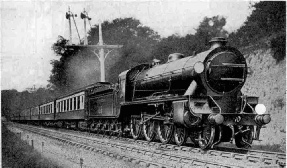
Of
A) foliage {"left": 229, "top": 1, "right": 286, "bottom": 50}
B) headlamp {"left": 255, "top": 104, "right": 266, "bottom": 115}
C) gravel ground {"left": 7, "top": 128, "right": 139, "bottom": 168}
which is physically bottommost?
gravel ground {"left": 7, "top": 128, "right": 139, "bottom": 168}

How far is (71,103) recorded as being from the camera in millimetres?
22578

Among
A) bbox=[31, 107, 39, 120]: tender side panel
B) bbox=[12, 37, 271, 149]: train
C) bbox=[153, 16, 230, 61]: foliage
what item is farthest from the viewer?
bbox=[31, 107, 39, 120]: tender side panel

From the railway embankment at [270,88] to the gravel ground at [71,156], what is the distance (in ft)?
21.5

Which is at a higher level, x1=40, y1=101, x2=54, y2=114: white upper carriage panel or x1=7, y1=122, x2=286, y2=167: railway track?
x1=40, y1=101, x2=54, y2=114: white upper carriage panel

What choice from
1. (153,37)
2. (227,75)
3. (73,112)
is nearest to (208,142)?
(227,75)

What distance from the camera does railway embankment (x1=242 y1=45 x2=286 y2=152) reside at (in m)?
15.1

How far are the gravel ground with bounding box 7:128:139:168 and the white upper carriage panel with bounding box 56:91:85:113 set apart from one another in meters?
3.14

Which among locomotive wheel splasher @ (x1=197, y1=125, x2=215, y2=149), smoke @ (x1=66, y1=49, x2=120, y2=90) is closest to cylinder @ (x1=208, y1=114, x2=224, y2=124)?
locomotive wheel splasher @ (x1=197, y1=125, x2=215, y2=149)

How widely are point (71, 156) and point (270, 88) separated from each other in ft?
36.9

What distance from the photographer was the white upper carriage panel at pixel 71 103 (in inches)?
782

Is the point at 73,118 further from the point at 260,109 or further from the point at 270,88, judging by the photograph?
the point at 260,109

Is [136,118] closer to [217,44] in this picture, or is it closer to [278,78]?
[217,44]

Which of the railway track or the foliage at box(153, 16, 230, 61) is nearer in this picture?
the railway track

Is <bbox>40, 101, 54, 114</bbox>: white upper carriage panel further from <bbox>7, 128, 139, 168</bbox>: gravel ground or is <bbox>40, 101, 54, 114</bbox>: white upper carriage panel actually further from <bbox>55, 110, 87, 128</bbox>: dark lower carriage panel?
<bbox>7, 128, 139, 168</bbox>: gravel ground
